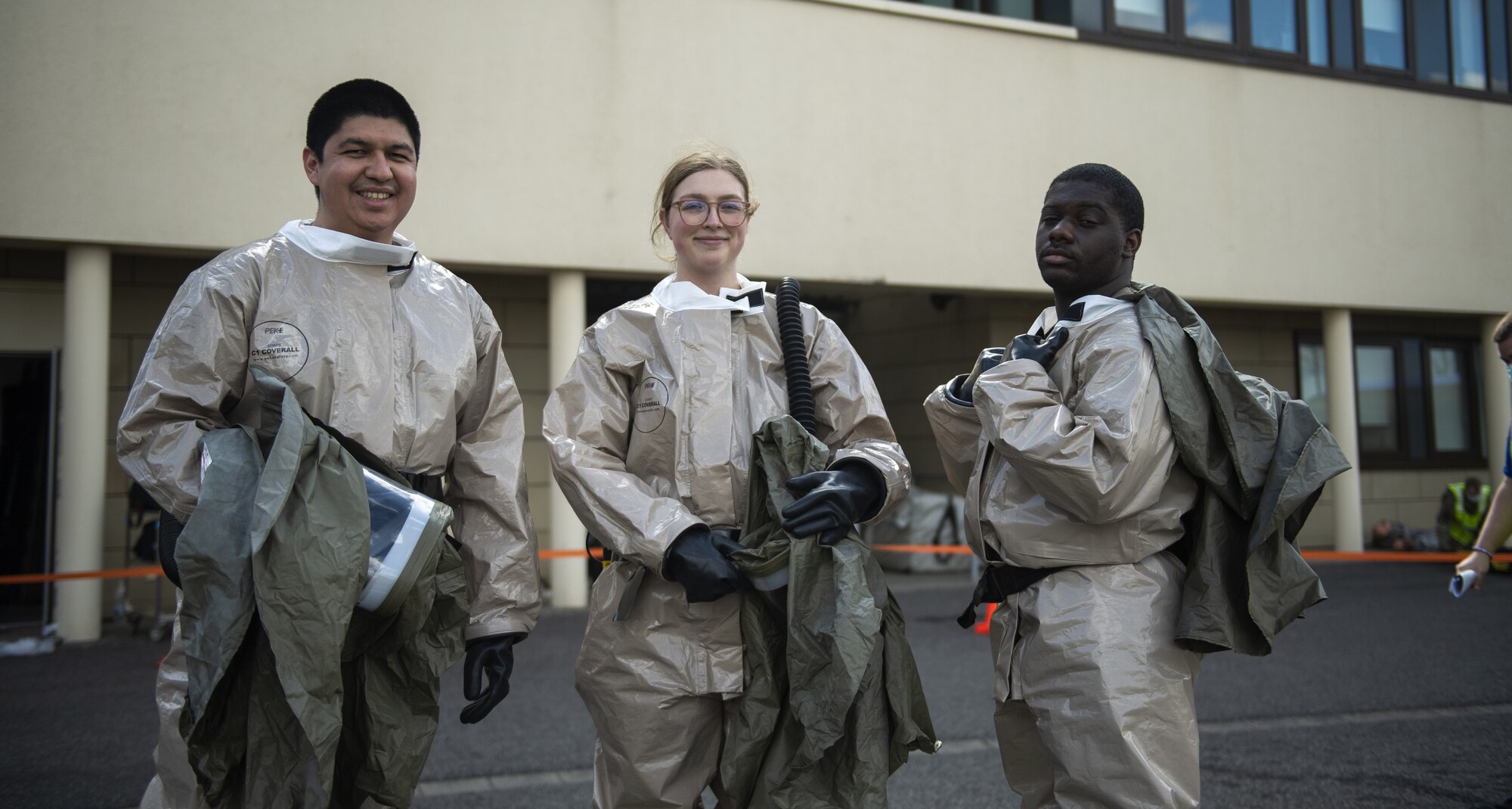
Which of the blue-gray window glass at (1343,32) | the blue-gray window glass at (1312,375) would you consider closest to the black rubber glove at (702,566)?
the blue-gray window glass at (1343,32)

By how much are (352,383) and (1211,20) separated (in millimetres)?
10478

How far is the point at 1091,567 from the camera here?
2.32 metres

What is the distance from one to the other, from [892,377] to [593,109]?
5.42m

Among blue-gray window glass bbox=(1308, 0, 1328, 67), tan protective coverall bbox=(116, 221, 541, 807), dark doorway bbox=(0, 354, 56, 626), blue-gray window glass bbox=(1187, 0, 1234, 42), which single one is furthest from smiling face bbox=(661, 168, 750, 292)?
blue-gray window glass bbox=(1308, 0, 1328, 67)

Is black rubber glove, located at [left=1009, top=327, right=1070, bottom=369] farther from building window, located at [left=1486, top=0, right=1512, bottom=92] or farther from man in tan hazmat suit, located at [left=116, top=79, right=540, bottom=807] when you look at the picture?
building window, located at [left=1486, top=0, right=1512, bottom=92]

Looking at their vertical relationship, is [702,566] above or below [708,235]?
below

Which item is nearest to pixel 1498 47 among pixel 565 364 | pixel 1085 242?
pixel 565 364

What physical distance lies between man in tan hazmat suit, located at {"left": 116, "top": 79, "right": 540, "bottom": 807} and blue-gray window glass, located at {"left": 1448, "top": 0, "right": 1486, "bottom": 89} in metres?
13.0

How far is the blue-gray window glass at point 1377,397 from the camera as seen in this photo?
1234 centimetres

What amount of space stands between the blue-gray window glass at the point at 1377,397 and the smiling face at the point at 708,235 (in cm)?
1182

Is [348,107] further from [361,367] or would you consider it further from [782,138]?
[782,138]

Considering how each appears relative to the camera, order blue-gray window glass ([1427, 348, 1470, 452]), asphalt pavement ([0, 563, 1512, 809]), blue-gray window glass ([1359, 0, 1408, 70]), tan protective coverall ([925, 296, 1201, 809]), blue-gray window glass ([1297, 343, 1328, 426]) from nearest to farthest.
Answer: tan protective coverall ([925, 296, 1201, 809]) → asphalt pavement ([0, 563, 1512, 809]) → blue-gray window glass ([1359, 0, 1408, 70]) → blue-gray window glass ([1297, 343, 1328, 426]) → blue-gray window glass ([1427, 348, 1470, 452])

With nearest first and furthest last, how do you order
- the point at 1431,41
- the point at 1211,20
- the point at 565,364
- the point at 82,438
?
the point at 82,438 < the point at 565,364 < the point at 1211,20 < the point at 1431,41

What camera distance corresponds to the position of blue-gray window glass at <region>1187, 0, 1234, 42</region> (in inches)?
411
